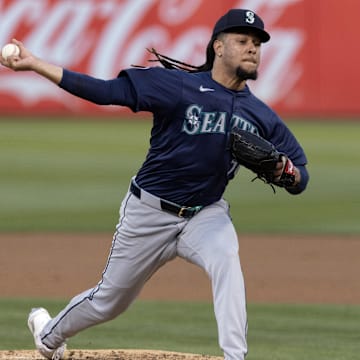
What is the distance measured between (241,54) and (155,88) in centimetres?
50

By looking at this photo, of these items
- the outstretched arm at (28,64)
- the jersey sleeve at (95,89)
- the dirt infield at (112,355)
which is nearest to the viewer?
the outstretched arm at (28,64)

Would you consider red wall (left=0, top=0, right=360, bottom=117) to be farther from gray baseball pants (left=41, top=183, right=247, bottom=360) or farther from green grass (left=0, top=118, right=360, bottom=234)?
gray baseball pants (left=41, top=183, right=247, bottom=360)

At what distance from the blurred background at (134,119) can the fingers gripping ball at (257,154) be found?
5.03 meters

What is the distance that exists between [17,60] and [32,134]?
14.9 metres

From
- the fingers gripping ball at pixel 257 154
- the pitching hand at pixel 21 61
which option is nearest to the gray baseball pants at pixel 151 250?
the fingers gripping ball at pixel 257 154

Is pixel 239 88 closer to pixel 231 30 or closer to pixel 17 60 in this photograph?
pixel 231 30

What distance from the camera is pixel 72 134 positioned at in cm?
2033

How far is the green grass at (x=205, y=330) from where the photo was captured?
23.1ft

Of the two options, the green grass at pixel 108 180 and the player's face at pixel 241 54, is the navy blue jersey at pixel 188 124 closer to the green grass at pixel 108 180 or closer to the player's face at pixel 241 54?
the player's face at pixel 241 54

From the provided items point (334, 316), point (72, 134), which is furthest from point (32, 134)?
point (334, 316)

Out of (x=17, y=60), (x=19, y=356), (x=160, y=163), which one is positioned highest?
(x=17, y=60)

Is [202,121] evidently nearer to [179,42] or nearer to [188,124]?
[188,124]

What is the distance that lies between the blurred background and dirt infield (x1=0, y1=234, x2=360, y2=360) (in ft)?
0.26

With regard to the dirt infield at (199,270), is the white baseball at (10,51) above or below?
above
